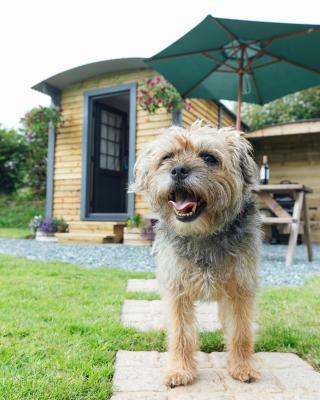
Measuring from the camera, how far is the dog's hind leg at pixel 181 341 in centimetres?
208

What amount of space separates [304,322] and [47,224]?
26.4 ft

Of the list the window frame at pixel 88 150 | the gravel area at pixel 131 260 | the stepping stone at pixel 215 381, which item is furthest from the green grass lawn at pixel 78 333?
the window frame at pixel 88 150

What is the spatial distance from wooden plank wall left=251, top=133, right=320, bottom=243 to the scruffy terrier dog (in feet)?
30.9

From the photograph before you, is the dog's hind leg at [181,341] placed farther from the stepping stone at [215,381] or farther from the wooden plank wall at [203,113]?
the wooden plank wall at [203,113]

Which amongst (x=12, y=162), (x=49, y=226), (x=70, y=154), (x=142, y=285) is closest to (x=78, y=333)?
(x=142, y=285)

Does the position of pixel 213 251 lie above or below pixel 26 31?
below

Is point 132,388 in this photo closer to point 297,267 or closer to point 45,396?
point 45,396

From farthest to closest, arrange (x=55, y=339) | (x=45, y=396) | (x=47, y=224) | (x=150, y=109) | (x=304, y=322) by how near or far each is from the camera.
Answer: (x=47, y=224)
(x=150, y=109)
(x=304, y=322)
(x=55, y=339)
(x=45, y=396)

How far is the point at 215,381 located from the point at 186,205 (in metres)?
0.95

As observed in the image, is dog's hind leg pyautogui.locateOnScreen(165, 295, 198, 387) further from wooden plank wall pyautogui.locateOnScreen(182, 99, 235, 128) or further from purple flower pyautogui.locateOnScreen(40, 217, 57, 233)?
purple flower pyautogui.locateOnScreen(40, 217, 57, 233)

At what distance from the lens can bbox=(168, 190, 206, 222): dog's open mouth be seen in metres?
2.19

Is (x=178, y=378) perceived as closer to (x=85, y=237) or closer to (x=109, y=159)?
(x=85, y=237)

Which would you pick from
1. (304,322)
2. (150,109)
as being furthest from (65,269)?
(150,109)

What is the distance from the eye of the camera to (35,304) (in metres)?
3.41
